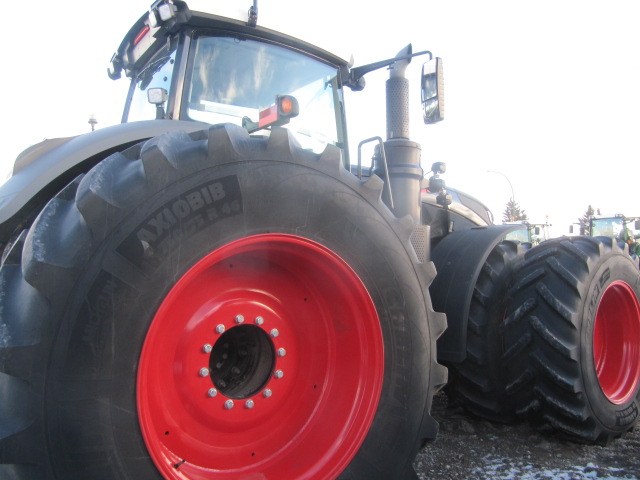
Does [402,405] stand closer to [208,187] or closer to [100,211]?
[208,187]

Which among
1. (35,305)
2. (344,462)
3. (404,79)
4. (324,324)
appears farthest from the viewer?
(404,79)

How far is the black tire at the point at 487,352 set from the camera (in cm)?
309

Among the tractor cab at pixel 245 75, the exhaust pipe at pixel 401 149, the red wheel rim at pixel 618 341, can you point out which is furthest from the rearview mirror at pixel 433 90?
the red wheel rim at pixel 618 341

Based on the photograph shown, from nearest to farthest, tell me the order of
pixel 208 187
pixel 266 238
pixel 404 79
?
pixel 208 187
pixel 266 238
pixel 404 79

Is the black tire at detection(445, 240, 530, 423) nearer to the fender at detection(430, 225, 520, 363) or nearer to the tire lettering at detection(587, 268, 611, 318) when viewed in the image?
the fender at detection(430, 225, 520, 363)

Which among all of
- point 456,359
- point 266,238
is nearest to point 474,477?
point 456,359

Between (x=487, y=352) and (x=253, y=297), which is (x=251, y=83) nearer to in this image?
(x=253, y=297)

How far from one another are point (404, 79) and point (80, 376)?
252 centimetres

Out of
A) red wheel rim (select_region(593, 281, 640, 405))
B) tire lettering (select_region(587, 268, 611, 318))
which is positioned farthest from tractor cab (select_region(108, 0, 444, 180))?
red wheel rim (select_region(593, 281, 640, 405))

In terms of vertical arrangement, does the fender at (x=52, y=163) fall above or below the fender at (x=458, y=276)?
above

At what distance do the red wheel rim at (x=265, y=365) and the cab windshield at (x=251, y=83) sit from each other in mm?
1191

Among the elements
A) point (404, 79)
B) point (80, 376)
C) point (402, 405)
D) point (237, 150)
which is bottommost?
point (402, 405)

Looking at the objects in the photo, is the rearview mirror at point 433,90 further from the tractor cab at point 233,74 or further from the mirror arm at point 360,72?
the tractor cab at point 233,74

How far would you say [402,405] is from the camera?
6.61ft
